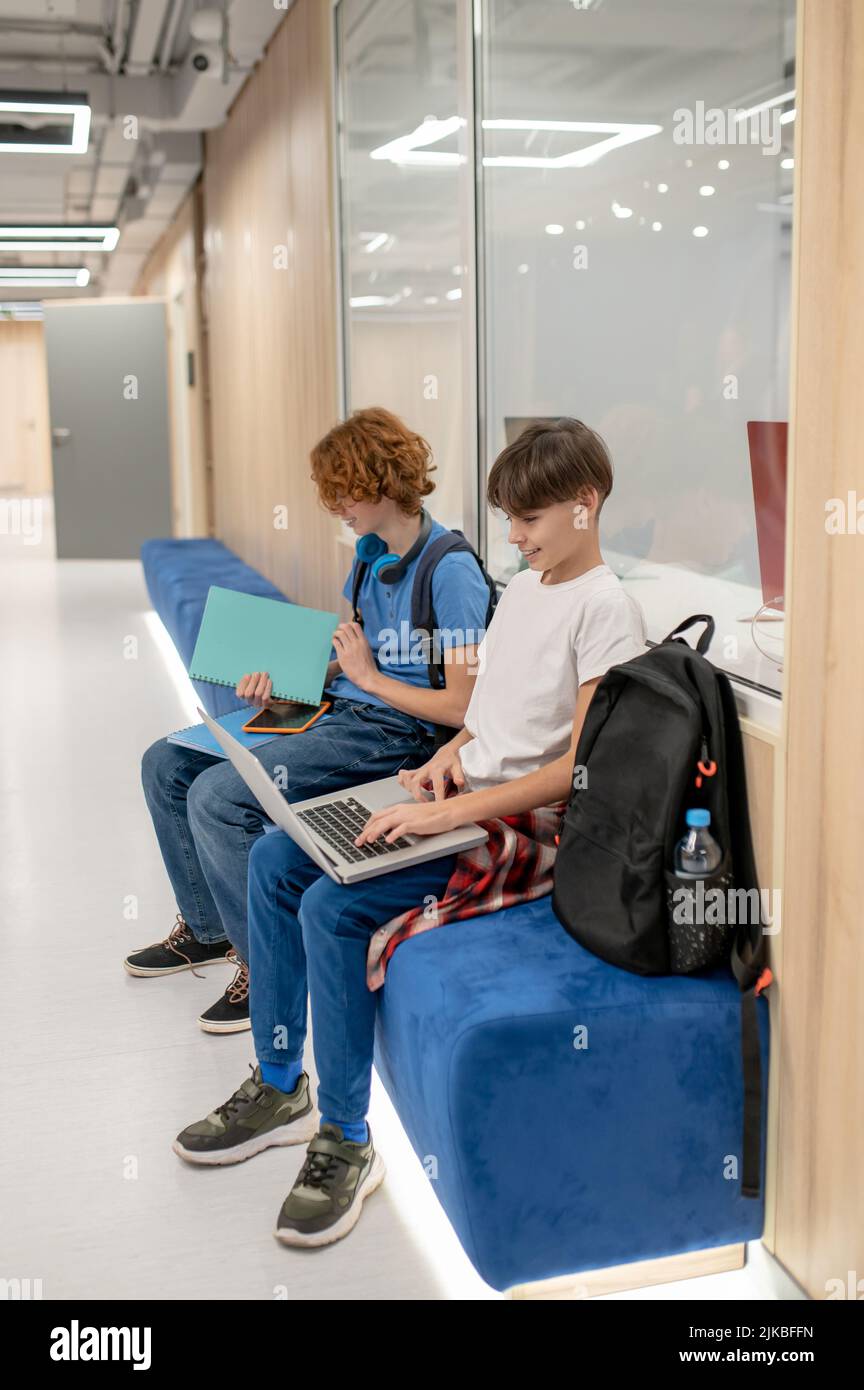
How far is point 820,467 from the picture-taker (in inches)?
63.7

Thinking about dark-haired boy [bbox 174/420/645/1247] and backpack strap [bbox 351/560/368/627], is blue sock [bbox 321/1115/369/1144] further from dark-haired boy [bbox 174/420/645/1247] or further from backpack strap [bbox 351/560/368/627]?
backpack strap [bbox 351/560/368/627]

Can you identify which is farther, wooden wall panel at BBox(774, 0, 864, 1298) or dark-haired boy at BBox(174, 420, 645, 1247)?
dark-haired boy at BBox(174, 420, 645, 1247)

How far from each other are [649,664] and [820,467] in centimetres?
38

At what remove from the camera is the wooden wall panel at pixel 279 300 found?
4.76 metres

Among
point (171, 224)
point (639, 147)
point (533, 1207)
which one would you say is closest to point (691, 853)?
point (533, 1207)

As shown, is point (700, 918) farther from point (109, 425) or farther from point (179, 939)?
point (109, 425)

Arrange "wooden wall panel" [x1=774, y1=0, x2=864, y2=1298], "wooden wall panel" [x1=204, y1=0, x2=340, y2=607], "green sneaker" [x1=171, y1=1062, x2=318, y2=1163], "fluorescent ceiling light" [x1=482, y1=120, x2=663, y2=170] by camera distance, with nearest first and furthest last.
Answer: "wooden wall panel" [x1=774, y1=0, x2=864, y2=1298]
"green sneaker" [x1=171, y1=1062, x2=318, y2=1163]
"fluorescent ceiling light" [x1=482, y1=120, x2=663, y2=170]
"wooden wall panel" [x1=204, y1=0, x2=340, y2=607]

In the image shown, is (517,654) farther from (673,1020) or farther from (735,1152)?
(735,1152)

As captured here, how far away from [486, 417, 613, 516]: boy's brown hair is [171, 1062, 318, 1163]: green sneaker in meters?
1.13

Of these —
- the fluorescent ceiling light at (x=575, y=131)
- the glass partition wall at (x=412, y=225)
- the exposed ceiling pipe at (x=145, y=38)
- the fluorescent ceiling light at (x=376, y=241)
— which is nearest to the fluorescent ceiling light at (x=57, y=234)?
the exposed ceiling pipe at (x=145, y=38)

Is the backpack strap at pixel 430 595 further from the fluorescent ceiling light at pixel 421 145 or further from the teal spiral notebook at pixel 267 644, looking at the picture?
the fluorescent ceiling light at pixel 421 145

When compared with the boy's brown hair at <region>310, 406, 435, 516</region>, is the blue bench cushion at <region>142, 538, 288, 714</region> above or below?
below

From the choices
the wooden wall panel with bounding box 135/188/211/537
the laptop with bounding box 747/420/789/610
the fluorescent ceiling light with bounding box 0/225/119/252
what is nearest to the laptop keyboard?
the laptop with bounding box 747/420/789/610

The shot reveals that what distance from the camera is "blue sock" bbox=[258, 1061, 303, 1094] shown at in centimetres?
231
